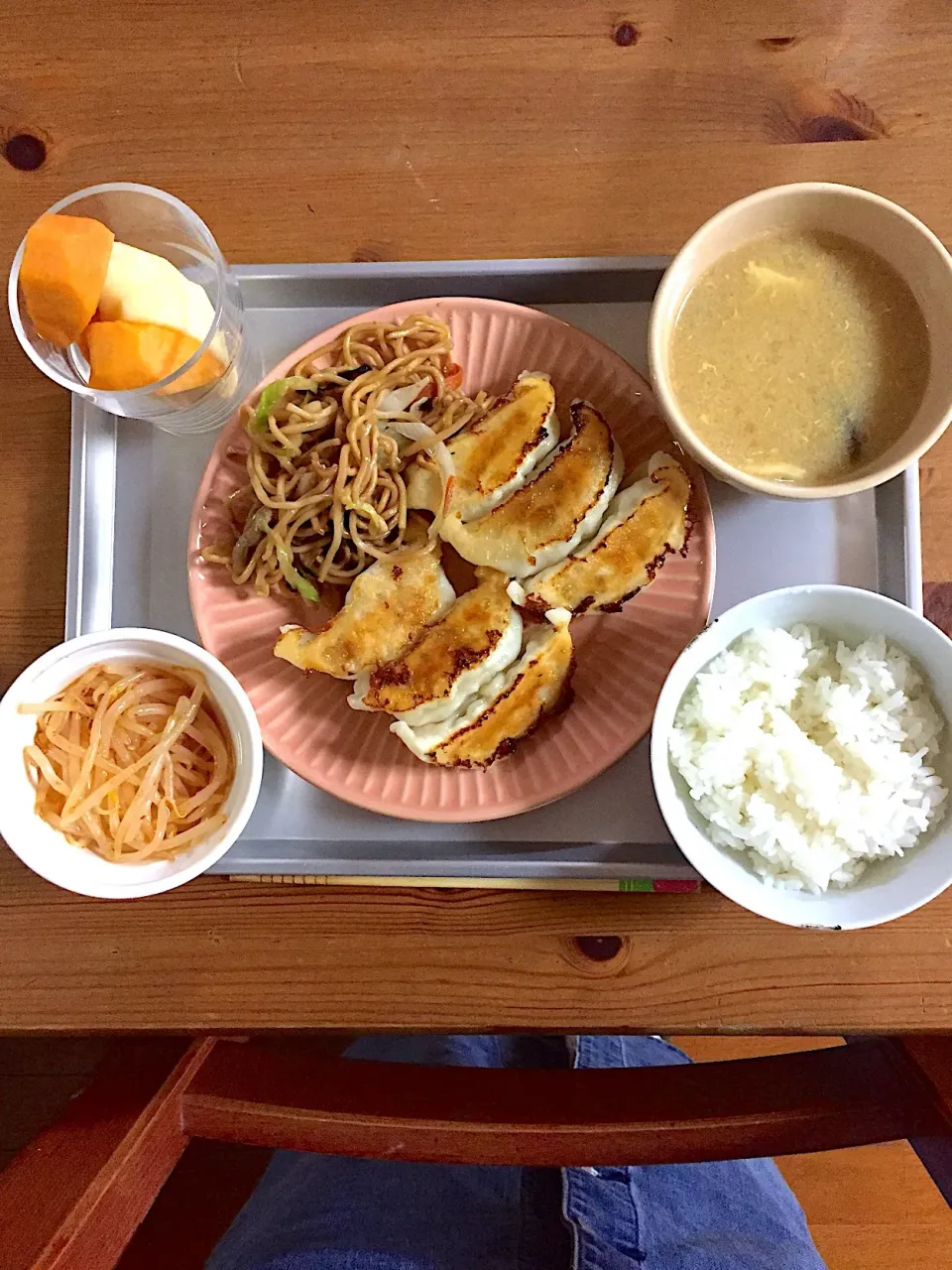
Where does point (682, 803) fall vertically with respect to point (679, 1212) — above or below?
above

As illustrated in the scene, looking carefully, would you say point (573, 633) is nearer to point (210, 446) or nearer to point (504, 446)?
point (504, 446)

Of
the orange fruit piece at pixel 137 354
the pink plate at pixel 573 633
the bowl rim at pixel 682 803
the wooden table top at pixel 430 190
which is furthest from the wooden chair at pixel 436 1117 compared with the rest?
the orange fruit piece at pixel 137 354

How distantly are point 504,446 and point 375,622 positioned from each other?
0.87ft

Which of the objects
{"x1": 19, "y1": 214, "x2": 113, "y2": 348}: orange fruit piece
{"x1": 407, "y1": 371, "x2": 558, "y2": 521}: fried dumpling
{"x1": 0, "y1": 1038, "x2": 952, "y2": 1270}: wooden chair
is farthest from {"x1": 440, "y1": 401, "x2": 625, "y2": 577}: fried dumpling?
{"x1": 0, "y1": 1038, "x2": 952, "y2": 1270}: wooden chair

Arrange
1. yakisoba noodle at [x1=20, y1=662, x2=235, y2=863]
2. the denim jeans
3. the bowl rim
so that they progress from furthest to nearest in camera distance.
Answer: the denim jeans, yakisoba noodle at [x1=20, y1=662, x2=235, y2=863], the bowl rim

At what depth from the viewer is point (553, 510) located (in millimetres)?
→ 1159

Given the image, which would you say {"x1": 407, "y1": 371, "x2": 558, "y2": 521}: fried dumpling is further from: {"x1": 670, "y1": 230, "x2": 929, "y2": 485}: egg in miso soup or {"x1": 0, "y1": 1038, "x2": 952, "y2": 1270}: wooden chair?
{"x1": 0, "y1": 1038, "x2": 952, "y2": 1270}: wooden chair

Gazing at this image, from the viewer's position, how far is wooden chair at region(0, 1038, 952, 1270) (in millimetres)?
1126

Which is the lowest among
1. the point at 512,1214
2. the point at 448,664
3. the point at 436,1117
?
the point at 512,1214

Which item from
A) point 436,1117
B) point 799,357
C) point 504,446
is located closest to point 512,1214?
point 436,1117

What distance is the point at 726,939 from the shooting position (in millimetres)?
1166

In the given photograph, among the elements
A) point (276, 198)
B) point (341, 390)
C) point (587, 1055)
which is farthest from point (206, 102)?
point (587, 1055)

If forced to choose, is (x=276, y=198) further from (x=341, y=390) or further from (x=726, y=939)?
(x=726, y=939)

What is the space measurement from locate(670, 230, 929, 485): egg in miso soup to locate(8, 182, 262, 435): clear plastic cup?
0.55 m
